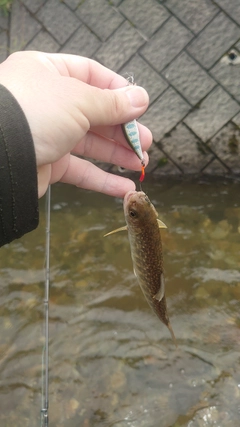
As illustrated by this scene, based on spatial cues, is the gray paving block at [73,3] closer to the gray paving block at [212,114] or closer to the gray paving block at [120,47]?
the gray paving block at [120,47]

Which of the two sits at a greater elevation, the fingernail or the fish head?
the fingernail

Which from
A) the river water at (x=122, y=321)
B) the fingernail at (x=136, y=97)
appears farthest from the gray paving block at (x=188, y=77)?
the fingernail at (x=136, y=97)

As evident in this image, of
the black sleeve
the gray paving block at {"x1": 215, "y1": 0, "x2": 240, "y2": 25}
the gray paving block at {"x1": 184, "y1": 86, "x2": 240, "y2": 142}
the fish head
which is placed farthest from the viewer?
the gray paving block at {"x1": 184, "y1": 86, "x2": 240, "y2": 142}

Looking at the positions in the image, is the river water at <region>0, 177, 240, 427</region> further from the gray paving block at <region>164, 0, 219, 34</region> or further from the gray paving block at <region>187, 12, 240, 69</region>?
the gray paving block at <region>164, 0, 219, 34</region>

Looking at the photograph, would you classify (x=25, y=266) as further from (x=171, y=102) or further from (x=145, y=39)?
(x=145, y=39)

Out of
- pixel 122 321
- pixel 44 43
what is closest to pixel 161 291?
pixel 122 321

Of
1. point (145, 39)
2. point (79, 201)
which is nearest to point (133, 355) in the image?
point (79, 201)

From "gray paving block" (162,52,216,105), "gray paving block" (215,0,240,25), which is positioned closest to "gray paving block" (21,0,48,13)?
"gray paving block" (162,52,216,105)
